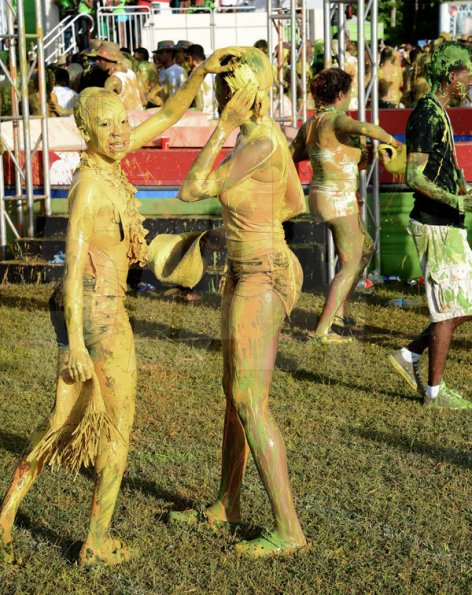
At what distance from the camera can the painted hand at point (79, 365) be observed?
3668 mm

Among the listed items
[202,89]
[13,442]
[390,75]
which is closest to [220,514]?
[13,442]

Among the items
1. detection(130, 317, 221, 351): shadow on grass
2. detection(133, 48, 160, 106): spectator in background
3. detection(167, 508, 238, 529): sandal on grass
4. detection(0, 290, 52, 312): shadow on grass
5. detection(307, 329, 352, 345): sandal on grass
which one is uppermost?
detection(133, 48, 160, 106): spectator in background

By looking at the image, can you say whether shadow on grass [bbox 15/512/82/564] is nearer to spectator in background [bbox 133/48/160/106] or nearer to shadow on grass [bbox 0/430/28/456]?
shadow on grass [bbox 0/430/28/456]

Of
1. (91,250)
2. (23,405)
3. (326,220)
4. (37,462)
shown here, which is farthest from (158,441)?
(326,220)

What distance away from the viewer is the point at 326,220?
7.82 meters

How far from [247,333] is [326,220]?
159 inches

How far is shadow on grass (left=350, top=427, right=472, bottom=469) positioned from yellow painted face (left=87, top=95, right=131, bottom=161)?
2400 mm

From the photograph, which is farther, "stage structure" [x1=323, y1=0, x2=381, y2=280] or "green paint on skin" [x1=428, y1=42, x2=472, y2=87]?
"stage structure" [x1=323, y1=0, x2=381, y2=280]

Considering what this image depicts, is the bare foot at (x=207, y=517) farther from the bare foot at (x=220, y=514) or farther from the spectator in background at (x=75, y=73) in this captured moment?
the spectator in background at (x=75, y=73)

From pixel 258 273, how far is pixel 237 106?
2.19ft

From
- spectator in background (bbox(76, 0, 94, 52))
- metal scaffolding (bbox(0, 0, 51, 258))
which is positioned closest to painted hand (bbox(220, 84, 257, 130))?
metal scaffolding (bbox(0, 0, 51, 258))

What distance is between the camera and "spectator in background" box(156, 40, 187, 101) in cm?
1388

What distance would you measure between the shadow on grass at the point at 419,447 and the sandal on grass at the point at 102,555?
189 centimetres

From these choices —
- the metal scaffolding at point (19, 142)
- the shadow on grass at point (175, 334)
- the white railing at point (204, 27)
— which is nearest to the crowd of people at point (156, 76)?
the metal scaffolding at point (19, 142)
